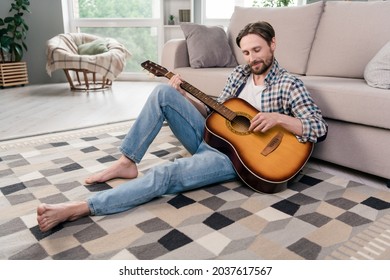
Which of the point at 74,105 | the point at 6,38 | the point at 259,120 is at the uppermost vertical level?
the point at 6,38

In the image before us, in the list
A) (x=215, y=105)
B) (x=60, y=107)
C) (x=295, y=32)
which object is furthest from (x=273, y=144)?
(x=60, y=107)

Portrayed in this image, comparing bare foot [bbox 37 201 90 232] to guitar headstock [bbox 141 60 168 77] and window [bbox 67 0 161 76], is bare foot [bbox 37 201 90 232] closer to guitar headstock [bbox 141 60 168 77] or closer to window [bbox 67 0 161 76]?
guitar headstock [bbox 141 60 168 77]

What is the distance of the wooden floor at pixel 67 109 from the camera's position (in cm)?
245

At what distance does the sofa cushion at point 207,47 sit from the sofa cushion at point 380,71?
1.11 metres

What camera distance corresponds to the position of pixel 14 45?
4.42 metres

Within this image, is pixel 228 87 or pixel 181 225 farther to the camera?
pixel 228 87

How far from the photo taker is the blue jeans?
1.33 meters

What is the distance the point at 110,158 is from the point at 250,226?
101 cm

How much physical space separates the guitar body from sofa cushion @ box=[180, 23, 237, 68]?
115cm

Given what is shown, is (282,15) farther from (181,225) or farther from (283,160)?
(181,225)

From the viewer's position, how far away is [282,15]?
257 cm

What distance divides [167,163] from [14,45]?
3882 millimetres

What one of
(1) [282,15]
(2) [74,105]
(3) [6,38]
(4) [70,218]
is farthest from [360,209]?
(3) [6,38]
